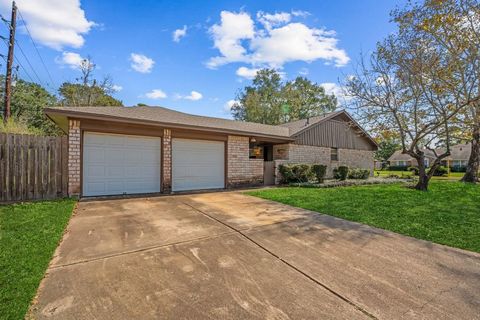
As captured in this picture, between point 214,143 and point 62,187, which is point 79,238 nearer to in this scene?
point 62,187

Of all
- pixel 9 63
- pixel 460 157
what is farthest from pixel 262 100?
pixel 460 157

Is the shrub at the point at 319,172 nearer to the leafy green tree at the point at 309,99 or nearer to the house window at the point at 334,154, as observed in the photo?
the house window at the point at 334,154

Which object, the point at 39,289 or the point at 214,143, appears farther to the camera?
the point at 214,143

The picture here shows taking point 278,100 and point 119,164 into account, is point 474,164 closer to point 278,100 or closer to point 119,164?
point 119,164

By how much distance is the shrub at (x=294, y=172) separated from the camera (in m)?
12.3

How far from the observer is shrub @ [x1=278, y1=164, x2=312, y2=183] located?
483 inches

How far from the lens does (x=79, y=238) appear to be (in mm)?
3805

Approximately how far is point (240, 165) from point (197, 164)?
2215 mm

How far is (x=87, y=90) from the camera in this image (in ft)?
74.2

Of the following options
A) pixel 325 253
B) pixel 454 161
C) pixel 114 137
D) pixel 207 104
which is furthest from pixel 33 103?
pixel 454 161

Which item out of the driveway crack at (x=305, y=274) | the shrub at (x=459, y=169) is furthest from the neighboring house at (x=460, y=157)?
the driveway crack at (x=305, y=274)

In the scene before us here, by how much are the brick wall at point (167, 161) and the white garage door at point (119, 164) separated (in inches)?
8.9

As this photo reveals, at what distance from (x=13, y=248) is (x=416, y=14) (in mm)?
12821

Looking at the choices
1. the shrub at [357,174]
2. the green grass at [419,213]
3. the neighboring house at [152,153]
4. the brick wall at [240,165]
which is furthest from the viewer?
the shrub at [357,174]
